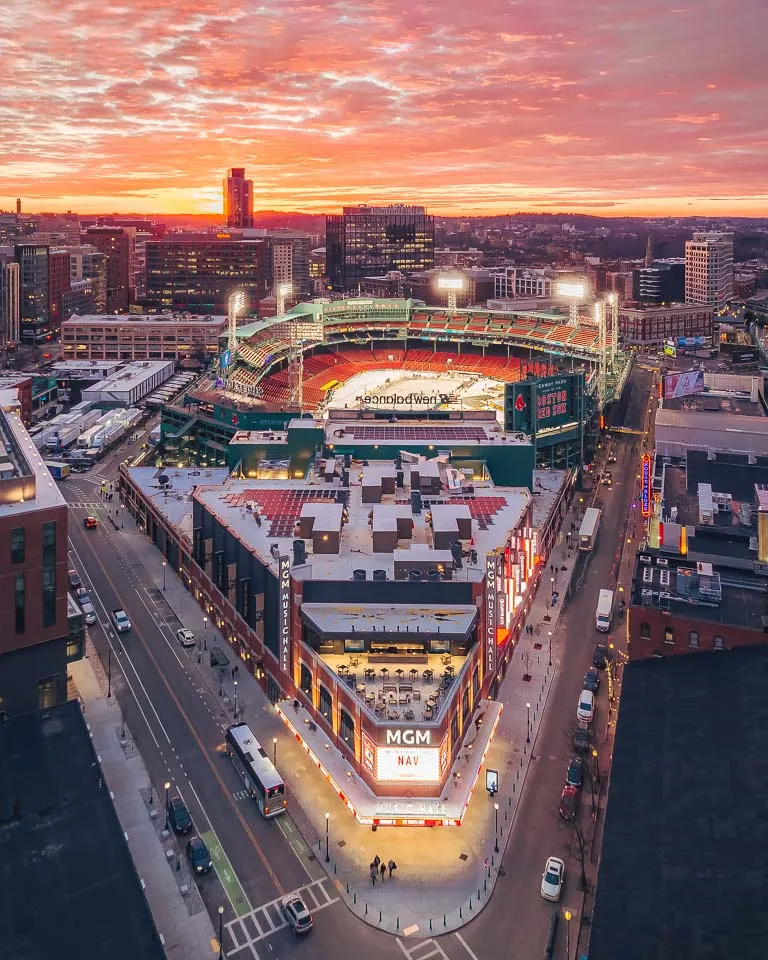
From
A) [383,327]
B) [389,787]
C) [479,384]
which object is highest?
[383,327]

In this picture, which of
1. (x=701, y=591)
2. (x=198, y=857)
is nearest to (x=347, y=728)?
(x=198, y=857)

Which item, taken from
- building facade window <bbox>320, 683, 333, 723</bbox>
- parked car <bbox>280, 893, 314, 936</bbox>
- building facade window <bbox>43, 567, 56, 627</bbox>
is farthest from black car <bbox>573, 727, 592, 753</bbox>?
building facade window <bbox>43, 567, 56, 627</bbox>

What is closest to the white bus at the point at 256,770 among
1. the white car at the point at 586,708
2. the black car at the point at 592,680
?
the white car at the point at 586,708

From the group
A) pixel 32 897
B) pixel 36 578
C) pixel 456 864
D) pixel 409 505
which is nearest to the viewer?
pixel 32 897

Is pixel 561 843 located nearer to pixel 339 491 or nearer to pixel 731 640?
pixel 731 640

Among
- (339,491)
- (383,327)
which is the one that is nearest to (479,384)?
(383,327)

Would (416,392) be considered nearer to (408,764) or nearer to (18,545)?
(18,545)
